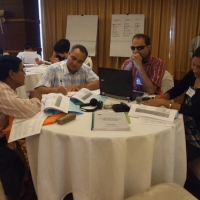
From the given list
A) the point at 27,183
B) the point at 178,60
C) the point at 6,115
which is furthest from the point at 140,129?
the point at 178,60

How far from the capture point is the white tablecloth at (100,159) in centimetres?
121

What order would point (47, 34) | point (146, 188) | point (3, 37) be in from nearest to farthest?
1. point (146, 188)
2. point (3, 37)
3. point (47, 34)

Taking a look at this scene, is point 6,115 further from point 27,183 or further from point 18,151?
point 27,183

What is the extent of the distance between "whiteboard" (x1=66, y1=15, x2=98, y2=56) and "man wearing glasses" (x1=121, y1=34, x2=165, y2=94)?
2816 millimetres

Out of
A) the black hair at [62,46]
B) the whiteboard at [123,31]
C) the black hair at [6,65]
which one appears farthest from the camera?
the whiteboard at [123,31]

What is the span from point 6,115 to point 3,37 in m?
4.34

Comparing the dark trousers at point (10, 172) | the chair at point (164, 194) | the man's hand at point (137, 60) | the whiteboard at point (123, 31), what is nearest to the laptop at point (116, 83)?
the man's hand at point (137, 60)

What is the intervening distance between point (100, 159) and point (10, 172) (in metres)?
0.63

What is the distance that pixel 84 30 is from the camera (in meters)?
5.09

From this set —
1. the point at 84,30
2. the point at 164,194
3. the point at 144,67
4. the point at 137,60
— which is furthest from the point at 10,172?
the point at 84,30

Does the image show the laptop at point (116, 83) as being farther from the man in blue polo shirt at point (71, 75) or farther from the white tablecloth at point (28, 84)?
the white tablecloth at point (28, 84)

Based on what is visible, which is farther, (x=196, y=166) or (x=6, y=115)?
(x=196, y=166)

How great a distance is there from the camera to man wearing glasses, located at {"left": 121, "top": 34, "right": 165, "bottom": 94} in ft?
7.14

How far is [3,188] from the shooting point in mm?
1392
